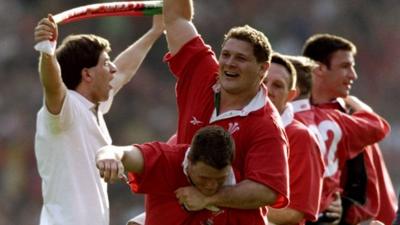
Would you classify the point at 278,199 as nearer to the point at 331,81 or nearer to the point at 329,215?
the point at 329,215

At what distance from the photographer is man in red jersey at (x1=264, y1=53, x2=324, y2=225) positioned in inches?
352

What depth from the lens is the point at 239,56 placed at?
798cm

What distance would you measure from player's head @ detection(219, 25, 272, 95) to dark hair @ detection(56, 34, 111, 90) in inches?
54.3

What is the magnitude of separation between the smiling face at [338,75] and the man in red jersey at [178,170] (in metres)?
2.97

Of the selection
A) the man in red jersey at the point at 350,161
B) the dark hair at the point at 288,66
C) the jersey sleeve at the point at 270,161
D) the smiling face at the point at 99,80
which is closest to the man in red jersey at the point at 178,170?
the jersey sleeve at the point at 270,161

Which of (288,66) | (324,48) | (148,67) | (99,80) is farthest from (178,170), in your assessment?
(148,67)

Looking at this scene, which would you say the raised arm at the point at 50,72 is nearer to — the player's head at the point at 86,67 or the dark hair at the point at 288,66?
the player's head at the point at 86,67

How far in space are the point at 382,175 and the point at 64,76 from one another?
264 centimetres

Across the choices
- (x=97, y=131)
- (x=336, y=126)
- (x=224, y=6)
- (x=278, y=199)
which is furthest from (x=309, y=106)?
(x=224, y=6)

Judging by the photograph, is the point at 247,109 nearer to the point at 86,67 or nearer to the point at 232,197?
the point at 232,197

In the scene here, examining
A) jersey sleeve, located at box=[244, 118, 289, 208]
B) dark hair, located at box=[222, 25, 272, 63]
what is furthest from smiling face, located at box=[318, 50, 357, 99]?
jersey sleeve, located at box=[244, 118, 289, 208]

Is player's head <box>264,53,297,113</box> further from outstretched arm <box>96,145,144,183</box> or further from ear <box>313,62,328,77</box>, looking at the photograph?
outstretched arm <box>96,145,144,183</box>

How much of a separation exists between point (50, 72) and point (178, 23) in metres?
0.77

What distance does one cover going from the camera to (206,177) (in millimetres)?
A: 7523
